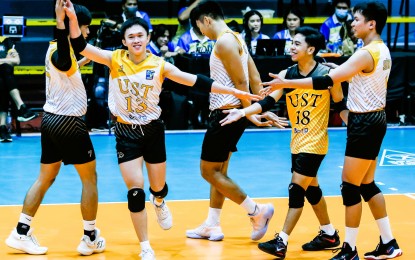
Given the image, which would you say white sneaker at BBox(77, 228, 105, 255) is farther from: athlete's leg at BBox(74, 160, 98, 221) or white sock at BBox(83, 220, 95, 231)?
athlete's leg at BBox(74, 160, 98, 221)

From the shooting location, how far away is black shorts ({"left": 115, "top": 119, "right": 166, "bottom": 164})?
6.67 meters

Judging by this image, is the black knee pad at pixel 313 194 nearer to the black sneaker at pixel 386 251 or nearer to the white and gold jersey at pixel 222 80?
the black sneaker at pixel 386 251

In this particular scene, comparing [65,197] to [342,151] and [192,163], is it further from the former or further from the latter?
[342,151]

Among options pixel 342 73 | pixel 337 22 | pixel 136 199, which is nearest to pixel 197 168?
pixel 136 199

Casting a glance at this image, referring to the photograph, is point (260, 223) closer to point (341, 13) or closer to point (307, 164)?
point (307, 164)

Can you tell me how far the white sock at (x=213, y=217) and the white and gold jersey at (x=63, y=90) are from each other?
5.02ft

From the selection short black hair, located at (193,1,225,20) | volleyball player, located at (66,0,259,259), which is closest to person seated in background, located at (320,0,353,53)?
short black hair, located at (193,1,225,20)

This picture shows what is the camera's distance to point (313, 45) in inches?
271

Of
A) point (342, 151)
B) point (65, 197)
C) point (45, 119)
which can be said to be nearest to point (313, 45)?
point (45, 119)

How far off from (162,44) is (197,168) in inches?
151

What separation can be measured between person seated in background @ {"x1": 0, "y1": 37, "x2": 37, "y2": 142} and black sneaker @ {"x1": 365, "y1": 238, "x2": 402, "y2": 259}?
7476 millimetres

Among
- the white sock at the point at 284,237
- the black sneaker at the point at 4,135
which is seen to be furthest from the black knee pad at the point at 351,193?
the black sneaker at the point at 4,135

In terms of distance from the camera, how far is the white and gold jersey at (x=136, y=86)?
21.8 feet

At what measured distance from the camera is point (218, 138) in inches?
283
